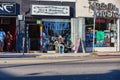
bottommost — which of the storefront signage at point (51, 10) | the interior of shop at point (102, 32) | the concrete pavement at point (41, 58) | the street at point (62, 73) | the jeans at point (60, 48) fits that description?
the concrete pavement at point (41, 58)

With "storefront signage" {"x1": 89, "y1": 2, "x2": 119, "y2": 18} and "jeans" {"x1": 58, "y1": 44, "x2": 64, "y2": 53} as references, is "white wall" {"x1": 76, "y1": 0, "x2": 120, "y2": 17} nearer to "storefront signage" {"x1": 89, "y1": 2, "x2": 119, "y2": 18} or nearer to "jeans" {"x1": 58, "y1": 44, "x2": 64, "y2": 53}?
"storefront signage" {"x1": 89, "y1": 2, "x2": 119, "y2": 18}

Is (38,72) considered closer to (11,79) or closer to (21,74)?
(21,74)

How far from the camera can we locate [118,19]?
36406 mm

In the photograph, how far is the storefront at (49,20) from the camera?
34.1 m

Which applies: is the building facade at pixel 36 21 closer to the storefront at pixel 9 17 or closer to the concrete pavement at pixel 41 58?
the storefront at pixel 9 17

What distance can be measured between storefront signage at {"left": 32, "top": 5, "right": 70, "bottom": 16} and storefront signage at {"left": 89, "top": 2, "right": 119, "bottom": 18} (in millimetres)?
2286

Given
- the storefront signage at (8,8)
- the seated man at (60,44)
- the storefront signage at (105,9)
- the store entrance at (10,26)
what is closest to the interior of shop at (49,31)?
the seated man at (60,44)

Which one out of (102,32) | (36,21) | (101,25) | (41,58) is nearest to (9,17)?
(36,21)

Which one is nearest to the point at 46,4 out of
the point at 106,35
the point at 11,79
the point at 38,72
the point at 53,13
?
the point at 53,13

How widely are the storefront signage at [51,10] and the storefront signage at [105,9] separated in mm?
2286

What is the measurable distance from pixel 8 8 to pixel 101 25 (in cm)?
824

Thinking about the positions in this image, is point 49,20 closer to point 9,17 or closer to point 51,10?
point 51,10

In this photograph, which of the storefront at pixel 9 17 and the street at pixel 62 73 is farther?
the storefront at pixel 9 17

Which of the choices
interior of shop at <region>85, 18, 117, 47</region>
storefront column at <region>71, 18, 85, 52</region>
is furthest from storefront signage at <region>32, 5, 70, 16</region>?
interior of shop at <region>85, 18, 117, 47</region>
